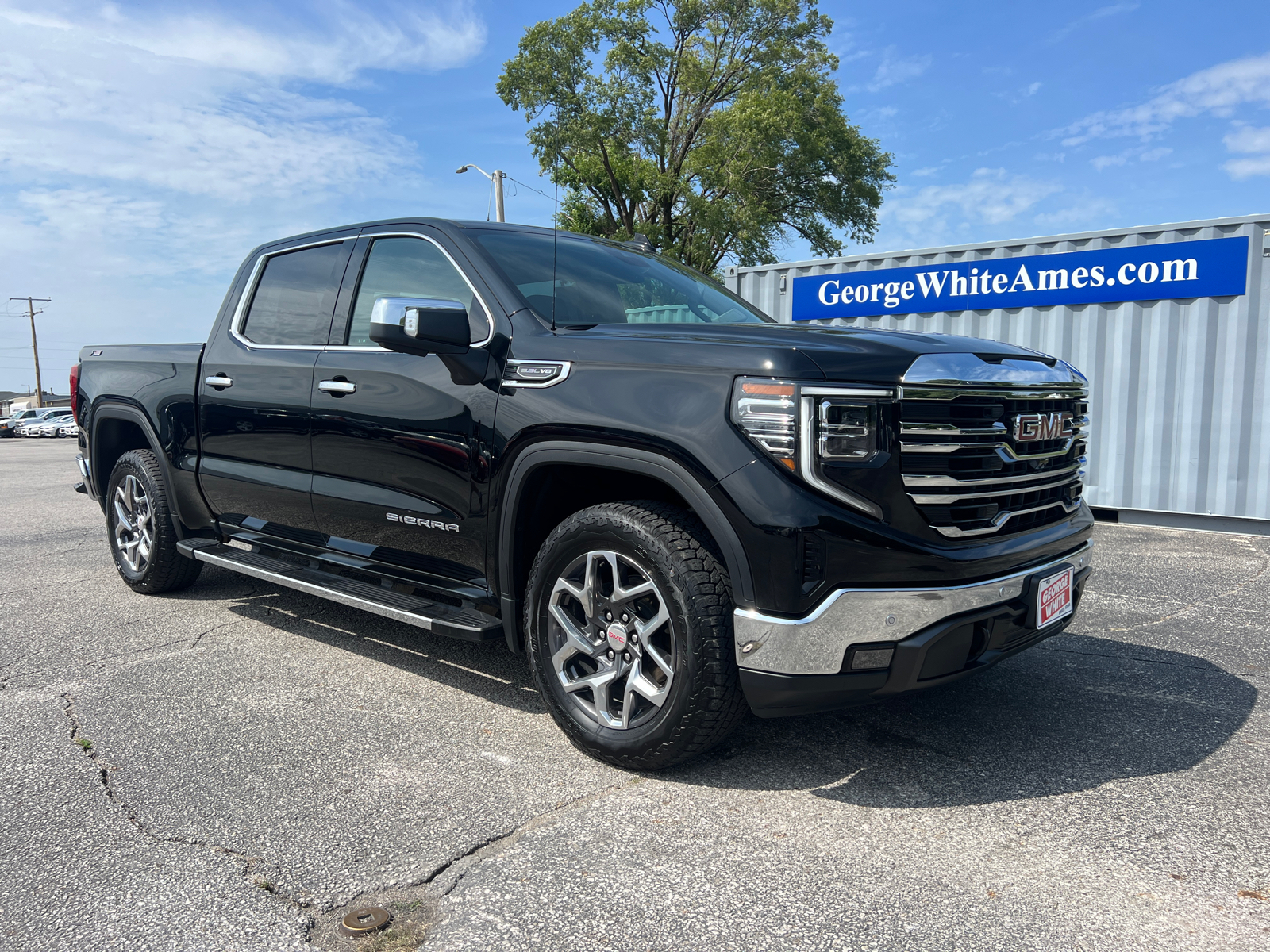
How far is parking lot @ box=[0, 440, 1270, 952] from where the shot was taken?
86.7 inches

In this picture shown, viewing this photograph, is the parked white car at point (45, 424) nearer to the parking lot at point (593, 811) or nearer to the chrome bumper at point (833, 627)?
the parking lot at point (593, 811)

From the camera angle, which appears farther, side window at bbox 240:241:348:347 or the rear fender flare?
the rear fender flare

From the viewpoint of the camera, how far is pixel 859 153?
28.6 metres

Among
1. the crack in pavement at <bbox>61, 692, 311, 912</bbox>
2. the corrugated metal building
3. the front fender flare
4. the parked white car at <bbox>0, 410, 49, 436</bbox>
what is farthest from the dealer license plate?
the parked white car at <bbox>0, 410, 49, 436</bbox>

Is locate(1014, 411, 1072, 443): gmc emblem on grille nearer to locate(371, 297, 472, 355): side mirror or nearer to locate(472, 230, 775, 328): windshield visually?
locate(472, 230, 775, 328): windshield

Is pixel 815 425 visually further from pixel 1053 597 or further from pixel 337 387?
pixel 337 387

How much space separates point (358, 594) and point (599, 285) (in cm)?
162

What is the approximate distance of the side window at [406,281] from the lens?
3617 millimetres

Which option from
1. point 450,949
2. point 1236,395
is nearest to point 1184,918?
point 450,949

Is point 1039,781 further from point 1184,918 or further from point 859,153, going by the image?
point 859,153

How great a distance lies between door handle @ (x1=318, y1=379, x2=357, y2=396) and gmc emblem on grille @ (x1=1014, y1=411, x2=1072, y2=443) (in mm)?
2568

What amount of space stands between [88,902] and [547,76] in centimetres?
2940

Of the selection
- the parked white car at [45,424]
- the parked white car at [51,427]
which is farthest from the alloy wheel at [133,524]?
the parked white car at [51,427]

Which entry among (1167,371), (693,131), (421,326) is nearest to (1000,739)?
(421,326)
